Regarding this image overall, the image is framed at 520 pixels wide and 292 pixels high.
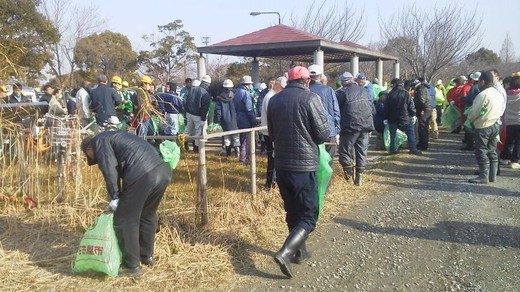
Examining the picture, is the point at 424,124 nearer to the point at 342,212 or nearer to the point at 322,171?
the point at 342,212

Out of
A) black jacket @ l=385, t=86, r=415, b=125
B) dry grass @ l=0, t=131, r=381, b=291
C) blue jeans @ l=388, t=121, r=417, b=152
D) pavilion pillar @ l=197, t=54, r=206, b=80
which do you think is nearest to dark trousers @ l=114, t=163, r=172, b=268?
dry grass @ l=0, t=131, r=381, b=291

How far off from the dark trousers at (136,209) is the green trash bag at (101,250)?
0.07 metres

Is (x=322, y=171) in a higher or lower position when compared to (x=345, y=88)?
lower

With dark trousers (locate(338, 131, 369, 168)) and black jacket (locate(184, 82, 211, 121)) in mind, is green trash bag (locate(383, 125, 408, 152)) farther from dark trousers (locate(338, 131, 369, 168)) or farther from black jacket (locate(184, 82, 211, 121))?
black jacket (locate(184, 82, 211, 121))

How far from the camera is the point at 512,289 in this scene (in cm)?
376

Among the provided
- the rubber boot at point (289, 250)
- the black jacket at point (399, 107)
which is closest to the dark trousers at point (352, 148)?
the black jacket at point (399, 107)

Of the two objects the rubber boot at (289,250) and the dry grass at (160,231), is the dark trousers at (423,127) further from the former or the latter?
the rubber boot at (289,250)

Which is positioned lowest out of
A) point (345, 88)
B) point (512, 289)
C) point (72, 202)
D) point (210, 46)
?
point (512, 289)

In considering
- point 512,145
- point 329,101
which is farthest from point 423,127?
point 329,101

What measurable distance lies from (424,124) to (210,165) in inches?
191

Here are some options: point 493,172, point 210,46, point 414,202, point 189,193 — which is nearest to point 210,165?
point 189,193

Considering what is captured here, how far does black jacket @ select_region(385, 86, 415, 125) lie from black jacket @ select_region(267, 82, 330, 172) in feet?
19.0

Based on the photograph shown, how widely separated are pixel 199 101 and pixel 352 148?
3.48 meters

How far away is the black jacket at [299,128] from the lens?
4055mm
